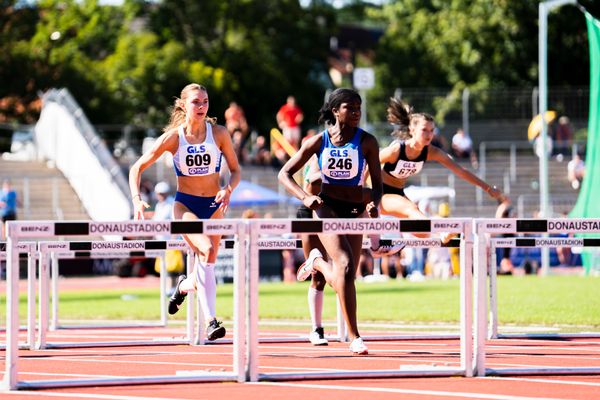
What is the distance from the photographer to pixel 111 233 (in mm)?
9258

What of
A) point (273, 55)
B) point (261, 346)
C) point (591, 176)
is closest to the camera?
point (261, 346)

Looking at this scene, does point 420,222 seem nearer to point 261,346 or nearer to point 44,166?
point 261,346

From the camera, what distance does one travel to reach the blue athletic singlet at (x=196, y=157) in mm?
11773

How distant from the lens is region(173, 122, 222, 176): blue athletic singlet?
11.8 m

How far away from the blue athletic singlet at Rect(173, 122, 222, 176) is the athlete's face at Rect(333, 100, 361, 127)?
1132 mm

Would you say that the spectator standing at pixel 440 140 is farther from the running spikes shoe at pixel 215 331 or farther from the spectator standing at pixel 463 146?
the running spikes shoe at pixel 215 331

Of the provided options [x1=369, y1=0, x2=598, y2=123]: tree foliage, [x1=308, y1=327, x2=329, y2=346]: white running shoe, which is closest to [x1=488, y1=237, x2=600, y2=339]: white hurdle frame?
[x1=308, y1=327, x2=329, y2=346]: white running shoe

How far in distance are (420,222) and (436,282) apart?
1976 cm

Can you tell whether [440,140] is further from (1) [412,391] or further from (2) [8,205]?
(1) [412,391]

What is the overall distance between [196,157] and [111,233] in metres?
2.62

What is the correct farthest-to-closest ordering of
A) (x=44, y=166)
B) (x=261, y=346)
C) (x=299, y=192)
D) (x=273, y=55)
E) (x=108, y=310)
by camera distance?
(x=273, y=55), (x=44, y=166), (x=108, y=310), (x=261, y=346), (x=299, y=192)

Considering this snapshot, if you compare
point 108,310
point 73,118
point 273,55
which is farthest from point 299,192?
point 273,55

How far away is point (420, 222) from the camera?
9.78 metres

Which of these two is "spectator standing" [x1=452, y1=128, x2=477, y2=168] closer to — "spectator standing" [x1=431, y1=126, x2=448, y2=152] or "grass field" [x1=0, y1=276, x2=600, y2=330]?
Answer: "spectator standing" [x1=431, y1=126, x2=448, y2=152]
